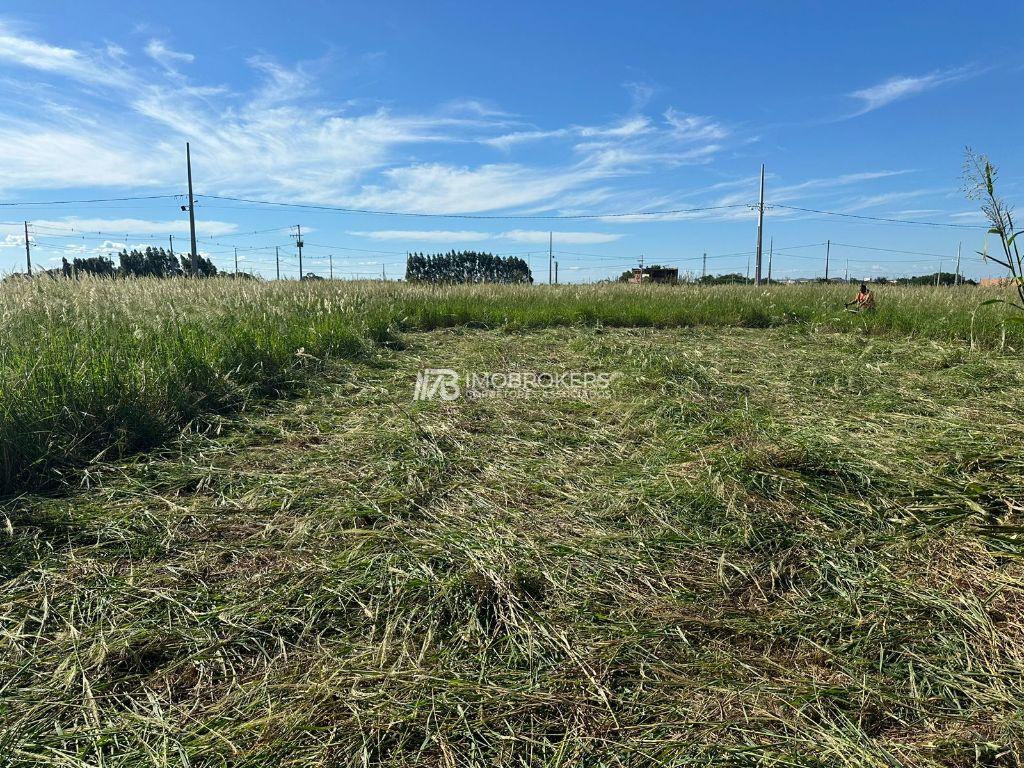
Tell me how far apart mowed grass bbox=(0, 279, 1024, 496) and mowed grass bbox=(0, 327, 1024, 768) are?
12.7 inches

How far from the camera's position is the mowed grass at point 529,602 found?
1.09m

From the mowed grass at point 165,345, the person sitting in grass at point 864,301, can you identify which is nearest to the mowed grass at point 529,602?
the mowed grass at point 165,345

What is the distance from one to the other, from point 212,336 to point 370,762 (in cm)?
409

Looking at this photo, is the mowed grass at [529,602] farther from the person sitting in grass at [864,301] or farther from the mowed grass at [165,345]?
the person sitting in grass at [864,301]

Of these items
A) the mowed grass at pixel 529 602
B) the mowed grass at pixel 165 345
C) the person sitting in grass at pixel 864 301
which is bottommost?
the mowed grass at pixel 529 602

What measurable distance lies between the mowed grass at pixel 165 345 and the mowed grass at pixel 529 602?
0.32 m

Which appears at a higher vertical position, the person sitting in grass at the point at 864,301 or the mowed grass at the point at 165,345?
the person sitting in grass at the point at 864,301

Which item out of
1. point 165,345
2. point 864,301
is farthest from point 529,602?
point 864,301

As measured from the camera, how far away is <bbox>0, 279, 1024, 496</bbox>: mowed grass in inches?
98.0

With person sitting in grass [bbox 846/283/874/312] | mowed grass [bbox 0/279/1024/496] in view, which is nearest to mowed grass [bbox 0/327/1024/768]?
mowed grass [bbox 0/279/1024/496]

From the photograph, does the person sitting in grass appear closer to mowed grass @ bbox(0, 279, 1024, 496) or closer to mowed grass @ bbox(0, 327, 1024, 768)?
mowed grass @ bbox(0, 279, 1024, 496)

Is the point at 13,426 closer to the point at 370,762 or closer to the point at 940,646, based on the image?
the point at 370,762

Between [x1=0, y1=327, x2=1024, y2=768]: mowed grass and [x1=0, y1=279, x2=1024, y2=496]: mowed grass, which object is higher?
[x1=0, y1=279, x2=1024, y2=496]: mowed grass

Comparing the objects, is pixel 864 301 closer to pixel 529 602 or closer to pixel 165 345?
pixel 529 602
